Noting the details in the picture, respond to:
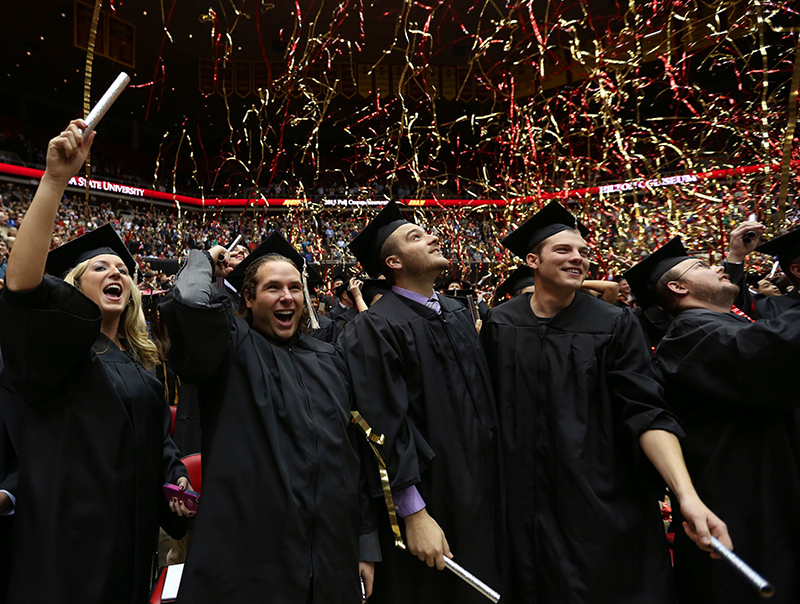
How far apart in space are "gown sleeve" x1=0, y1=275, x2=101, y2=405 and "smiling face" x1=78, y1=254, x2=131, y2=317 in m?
0.36

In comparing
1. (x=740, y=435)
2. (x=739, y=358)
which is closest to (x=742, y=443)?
(x=740, y=435)

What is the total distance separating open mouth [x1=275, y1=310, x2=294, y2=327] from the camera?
1939mm

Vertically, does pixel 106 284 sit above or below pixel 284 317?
above

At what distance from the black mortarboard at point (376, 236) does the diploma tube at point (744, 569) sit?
160 cm

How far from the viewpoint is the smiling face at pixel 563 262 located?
2.13 metres

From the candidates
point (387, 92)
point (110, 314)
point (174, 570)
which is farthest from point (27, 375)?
point (387, 92)

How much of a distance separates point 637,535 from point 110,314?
2.10 metres

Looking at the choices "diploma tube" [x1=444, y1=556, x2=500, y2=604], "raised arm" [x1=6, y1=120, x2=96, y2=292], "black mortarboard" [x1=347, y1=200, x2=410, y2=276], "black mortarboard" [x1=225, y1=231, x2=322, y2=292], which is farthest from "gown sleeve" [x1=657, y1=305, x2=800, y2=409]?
"raised arm" [x1=6, y1=120, x2=96, y2=292]

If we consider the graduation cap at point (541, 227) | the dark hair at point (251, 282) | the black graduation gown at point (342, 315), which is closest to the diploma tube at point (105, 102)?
the dark hair at point (251, 282)

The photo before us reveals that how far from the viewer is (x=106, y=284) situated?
6.72 feet

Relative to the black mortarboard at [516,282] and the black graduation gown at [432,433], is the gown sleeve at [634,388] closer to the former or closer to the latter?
the black graduation gown at [432,433]

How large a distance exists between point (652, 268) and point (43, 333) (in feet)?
7.75

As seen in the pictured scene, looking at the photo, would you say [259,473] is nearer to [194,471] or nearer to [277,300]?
[277,300]

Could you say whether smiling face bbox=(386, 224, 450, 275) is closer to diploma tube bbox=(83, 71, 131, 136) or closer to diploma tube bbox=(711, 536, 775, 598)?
diploma tube bbox=(83, 71, 131, 136)
